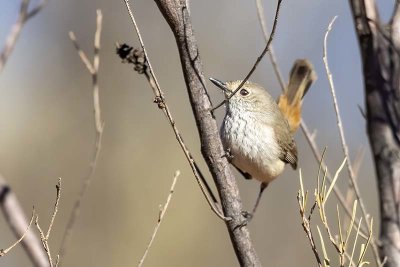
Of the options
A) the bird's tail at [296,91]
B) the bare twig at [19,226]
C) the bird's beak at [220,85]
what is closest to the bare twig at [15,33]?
the bare twig at [19,226]

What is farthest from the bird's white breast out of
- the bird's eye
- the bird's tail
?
the bird's tail

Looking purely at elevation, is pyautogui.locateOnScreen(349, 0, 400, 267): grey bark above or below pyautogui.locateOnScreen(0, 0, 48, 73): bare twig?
below

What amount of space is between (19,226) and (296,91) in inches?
94.4

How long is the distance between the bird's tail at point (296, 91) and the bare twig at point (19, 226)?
2.17 meters

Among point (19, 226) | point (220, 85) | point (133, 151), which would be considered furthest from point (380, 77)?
point (133, 151)

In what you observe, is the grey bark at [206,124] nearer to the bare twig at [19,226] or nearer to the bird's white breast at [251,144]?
the bare twig at [19,226]

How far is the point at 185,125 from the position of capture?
420 inches

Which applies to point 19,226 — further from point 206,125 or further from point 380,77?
point 380,77

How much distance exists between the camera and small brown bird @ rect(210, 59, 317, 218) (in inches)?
133

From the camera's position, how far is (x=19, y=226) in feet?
6.76

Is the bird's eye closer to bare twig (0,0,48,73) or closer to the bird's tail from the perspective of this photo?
the bird's tail

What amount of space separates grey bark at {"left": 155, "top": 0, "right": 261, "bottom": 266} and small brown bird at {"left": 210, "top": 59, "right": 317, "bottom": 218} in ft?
3.55

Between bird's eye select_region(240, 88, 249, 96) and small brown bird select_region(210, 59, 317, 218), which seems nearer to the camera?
small brown bird select_region(210, 59, 317, 218)

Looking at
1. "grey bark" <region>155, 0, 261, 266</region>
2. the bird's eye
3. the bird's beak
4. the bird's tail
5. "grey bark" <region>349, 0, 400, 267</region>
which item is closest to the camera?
"grey bark" <region>155, 0, 261, 266</region>
